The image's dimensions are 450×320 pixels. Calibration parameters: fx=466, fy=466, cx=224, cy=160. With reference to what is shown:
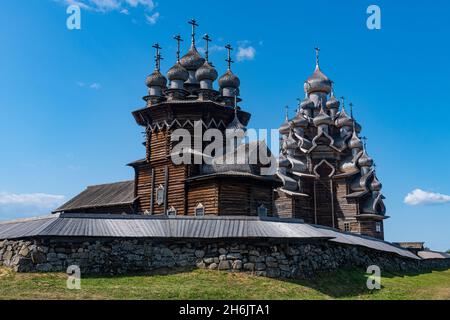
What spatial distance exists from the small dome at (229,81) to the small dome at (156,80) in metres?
3.56

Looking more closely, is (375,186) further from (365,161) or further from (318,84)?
(318,84)

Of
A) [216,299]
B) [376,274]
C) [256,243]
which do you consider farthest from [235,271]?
[376,274]

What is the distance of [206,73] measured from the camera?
27781 mm

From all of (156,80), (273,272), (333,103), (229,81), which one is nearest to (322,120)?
(333,103)

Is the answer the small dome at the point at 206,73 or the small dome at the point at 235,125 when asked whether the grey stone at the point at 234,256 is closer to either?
the small dome at the point at 235,125

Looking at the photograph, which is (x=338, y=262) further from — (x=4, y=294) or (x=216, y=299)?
(x=4, y=294)

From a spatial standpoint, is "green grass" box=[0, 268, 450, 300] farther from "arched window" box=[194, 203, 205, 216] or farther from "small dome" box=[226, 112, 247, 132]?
"small dome" box=[226, 112, 247, 132]

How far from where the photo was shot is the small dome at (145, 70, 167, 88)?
1133 inches

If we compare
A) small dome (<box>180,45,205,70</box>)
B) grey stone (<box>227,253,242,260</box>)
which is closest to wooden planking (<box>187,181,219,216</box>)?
grey stone (<box>227,253,242,260</box>)

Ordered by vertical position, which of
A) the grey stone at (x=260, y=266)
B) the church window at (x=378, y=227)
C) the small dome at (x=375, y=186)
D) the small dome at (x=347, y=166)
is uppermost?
the small dome at (x=347, y=166)

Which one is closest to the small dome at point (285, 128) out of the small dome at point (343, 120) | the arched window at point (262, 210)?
the small dome at point (343, 120)

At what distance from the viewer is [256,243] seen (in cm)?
1738

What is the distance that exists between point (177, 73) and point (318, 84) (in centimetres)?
2113

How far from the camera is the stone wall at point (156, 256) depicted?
16172 millimetres
